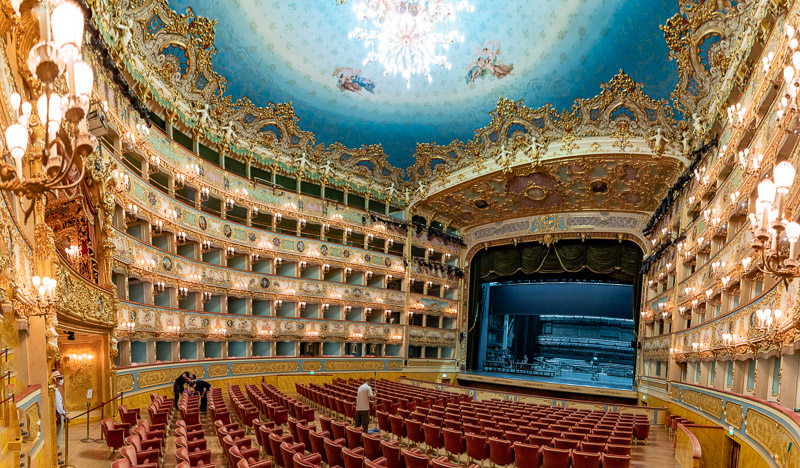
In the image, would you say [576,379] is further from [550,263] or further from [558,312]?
[550,263]

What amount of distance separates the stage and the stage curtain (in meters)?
6.32

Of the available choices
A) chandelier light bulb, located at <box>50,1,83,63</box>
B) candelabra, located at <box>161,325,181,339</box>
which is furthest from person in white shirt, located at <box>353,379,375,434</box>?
candelabra, located at <box>161,325,181,339</box>

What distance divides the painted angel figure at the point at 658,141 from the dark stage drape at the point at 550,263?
9339 mm

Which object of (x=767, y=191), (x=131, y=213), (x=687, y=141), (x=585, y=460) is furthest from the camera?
(x=687, y=141)

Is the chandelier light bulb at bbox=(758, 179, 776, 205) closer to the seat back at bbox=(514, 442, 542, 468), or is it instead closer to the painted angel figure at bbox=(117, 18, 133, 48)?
the seat back at bbox=(514, 442, 542, 468)

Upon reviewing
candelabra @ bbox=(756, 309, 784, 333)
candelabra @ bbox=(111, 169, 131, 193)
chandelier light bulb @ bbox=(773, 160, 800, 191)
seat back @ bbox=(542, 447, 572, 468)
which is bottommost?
seat back @ bbox=(542, 447, 572, 468)

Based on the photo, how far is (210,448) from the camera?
1116 cm

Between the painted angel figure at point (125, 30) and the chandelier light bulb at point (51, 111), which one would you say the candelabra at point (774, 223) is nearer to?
the chandelier light bulb at point (51, 111)

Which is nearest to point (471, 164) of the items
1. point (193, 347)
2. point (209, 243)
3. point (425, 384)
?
point (425, 384)

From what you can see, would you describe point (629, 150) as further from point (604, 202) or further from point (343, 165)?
point (343, 165)

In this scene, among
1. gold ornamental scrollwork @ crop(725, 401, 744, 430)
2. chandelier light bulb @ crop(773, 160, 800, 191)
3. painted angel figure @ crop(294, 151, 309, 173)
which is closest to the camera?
chandelier light bulb @ crop(773, 160, 800, 191)

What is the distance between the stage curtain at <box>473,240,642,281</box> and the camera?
2961 centimetres

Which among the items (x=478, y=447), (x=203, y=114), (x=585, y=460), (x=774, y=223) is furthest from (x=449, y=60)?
(x=774, y=223)

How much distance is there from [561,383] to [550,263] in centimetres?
757
